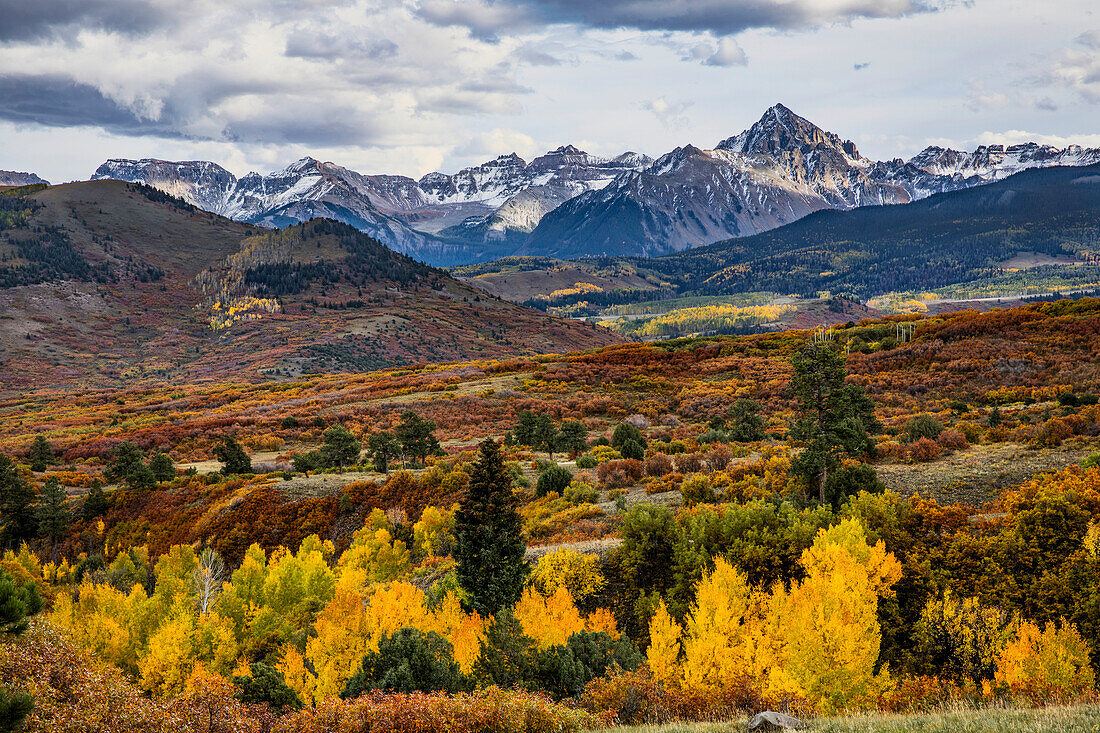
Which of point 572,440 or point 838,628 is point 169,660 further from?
point 572,440

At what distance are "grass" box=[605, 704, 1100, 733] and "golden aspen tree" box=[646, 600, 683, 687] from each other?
4.21 metres

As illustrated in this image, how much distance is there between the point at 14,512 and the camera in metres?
43.8

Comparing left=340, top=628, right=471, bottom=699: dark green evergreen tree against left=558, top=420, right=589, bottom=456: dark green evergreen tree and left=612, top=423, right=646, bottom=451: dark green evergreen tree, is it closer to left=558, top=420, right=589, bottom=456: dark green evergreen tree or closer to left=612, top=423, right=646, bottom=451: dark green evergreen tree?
left=612, top=423, right=646, bottom=451: dark green evergreen tree

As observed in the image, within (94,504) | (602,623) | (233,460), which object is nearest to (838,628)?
(602,623)

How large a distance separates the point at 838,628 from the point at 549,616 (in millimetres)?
8971

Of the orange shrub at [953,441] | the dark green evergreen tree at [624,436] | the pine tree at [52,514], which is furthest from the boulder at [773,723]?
the pine tree at [52,514]

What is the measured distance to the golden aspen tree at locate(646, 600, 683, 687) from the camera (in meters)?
18.0

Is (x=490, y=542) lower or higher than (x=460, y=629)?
higher

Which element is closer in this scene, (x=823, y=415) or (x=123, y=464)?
(x=823, y=415)

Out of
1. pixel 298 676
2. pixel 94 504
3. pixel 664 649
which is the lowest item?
pixel 298 676

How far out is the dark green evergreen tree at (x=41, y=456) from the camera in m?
59.5

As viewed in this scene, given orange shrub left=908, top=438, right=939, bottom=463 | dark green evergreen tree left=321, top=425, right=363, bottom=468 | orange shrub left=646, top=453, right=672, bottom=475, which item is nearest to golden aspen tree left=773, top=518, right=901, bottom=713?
orange shrub left=908, top=438, right=939, bottom=463

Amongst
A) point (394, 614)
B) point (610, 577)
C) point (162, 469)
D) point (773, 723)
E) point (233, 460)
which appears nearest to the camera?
point (773, 723)

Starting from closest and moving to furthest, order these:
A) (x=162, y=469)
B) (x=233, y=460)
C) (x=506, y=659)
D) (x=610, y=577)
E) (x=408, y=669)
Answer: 1. (x=408, y=669)
2. (x=506, y=659)
3. (x=610, y=577)
4. (x=162, y=469)
5. (x=233, y=460)
